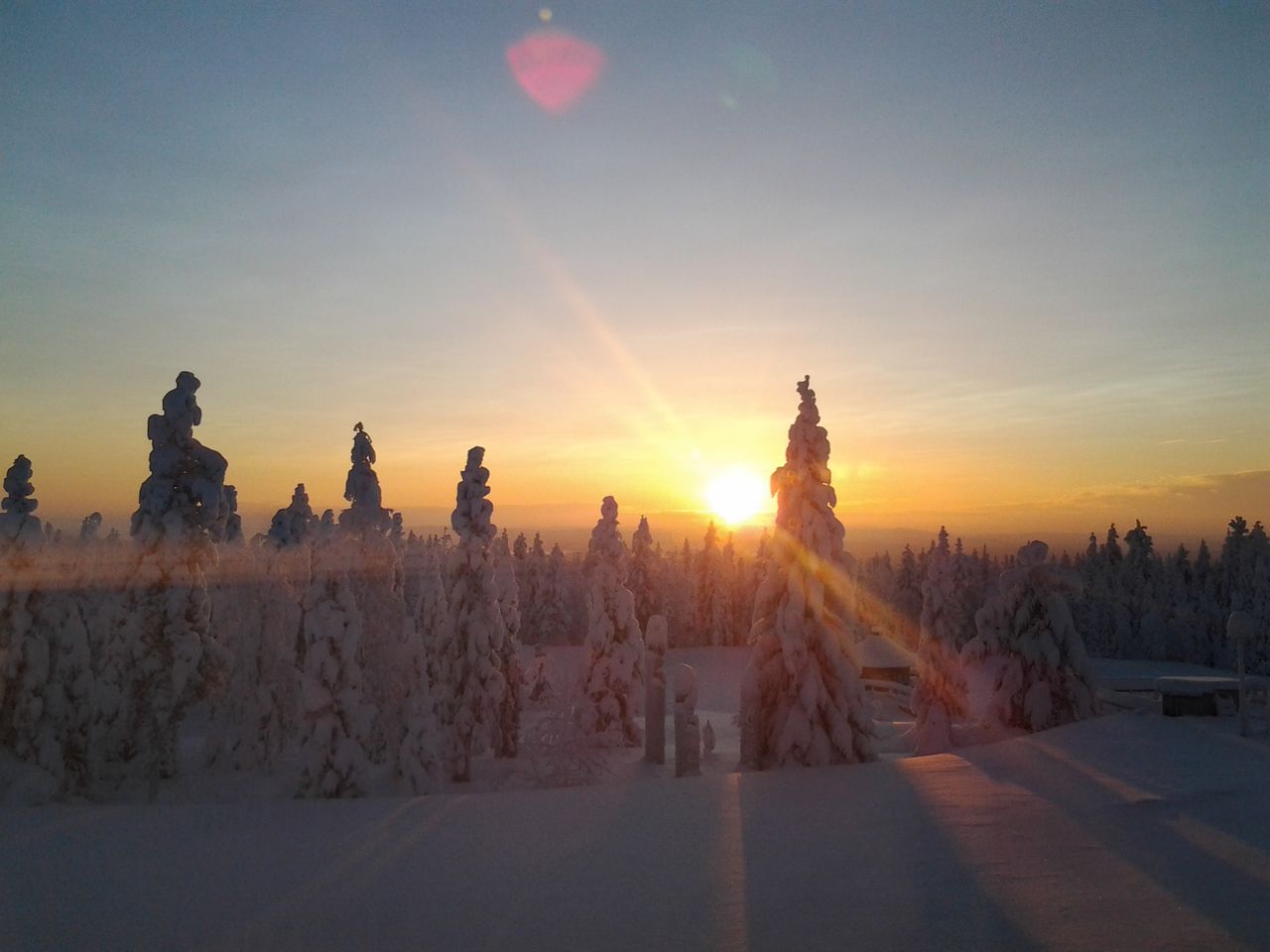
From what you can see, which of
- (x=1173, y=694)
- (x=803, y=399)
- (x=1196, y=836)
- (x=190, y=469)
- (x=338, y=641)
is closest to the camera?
(x=1196, y=836)

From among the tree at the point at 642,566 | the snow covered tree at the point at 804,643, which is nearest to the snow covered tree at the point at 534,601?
the tree at the point at 642,566

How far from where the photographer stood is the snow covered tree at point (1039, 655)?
944 inches

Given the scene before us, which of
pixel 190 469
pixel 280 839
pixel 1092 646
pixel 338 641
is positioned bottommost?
pixel 1092 646

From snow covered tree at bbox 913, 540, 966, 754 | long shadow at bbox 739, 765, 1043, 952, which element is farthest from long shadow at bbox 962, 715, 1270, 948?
snow covered tree at bbox 913, 540, 966, 754

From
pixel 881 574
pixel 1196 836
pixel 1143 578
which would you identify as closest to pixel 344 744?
pixel 1196 836

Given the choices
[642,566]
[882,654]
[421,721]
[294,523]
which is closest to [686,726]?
[421,721]

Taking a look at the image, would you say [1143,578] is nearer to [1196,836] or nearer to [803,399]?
[803,399]

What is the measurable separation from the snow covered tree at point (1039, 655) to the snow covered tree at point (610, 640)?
66.0 ft

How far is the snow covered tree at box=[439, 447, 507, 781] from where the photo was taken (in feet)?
116

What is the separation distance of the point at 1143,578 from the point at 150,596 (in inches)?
4068

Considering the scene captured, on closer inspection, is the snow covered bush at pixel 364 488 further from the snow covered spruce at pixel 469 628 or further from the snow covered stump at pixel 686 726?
the snow covered stump at pixel 686 726

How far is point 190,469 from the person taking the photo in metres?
25.2

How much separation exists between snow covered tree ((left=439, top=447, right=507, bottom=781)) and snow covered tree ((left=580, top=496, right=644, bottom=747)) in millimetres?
7076

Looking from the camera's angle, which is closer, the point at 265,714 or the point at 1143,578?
the point at 265,714
